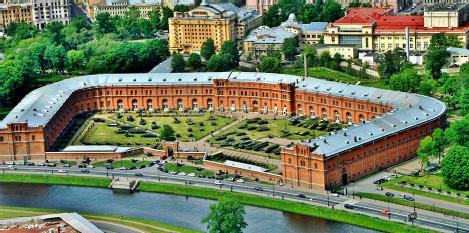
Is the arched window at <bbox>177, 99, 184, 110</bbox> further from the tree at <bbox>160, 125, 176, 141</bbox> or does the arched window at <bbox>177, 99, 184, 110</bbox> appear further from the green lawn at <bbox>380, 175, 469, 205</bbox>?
the green lawn at <bbox>380, 175, 469, 205</bbox>

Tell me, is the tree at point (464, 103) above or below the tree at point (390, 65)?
below

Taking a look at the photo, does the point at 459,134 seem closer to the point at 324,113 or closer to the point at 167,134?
the point at 324,113

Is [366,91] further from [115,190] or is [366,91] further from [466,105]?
[115,190]

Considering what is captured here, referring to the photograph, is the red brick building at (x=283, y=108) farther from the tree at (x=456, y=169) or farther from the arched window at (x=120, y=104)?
the tree at (x=456, y=169)

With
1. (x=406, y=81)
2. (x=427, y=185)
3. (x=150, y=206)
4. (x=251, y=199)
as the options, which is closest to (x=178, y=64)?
(x=406, y=81)

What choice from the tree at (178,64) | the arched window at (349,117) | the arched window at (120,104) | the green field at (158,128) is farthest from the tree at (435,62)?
the arched window at (120,104)

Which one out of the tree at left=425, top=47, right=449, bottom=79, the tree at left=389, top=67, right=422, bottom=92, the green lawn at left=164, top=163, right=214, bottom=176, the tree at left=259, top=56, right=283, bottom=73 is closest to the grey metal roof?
the tree at left=389, top=67, right=422, bottom=92

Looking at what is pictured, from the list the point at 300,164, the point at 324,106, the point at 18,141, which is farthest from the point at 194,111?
the point at 300,164
